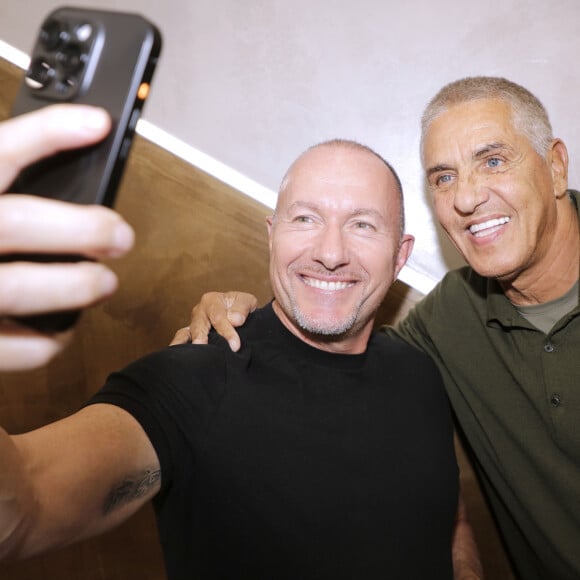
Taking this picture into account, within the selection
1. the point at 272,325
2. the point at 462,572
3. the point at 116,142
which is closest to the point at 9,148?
the point at 116,142

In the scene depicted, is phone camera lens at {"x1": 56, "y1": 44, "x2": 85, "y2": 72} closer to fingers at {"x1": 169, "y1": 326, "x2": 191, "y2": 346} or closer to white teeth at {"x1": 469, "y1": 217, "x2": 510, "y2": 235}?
fingers at {"x1": 169, "y1": 326, "x2": 191, "y2": 346}

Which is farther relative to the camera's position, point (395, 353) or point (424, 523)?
point (395, 353)

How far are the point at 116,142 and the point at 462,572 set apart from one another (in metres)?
1.27

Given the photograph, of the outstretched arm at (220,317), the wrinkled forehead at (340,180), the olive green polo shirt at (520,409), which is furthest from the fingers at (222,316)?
the olive green polo shirt at (520,409)

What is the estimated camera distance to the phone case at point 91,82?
48 centimetres

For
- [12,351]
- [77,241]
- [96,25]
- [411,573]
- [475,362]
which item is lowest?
[411,573]

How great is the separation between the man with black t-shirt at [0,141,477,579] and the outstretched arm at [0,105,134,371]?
0.28m

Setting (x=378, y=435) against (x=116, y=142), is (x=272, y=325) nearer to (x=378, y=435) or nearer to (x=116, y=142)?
(x=378, y=435)

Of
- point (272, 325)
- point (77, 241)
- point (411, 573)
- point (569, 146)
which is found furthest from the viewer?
point (569, 146)

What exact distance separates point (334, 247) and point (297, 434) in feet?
1.41

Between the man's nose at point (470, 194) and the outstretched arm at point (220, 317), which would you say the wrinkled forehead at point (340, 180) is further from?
the outstretched arm at point (220, 317)

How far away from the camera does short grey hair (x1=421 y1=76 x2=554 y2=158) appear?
52.6 inches

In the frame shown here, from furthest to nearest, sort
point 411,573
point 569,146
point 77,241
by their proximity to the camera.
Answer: point 569,146, point 411,573, point 77,241

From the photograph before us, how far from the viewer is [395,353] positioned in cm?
134
